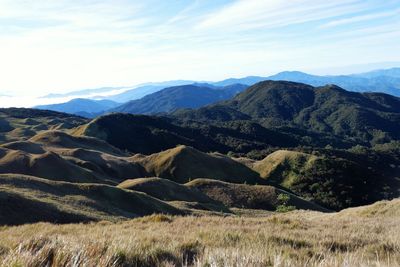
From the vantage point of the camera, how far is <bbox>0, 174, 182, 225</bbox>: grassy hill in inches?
963

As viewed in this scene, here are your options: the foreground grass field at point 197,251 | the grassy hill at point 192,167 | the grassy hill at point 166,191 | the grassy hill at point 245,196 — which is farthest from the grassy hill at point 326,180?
the foreground grass field at point 197,251

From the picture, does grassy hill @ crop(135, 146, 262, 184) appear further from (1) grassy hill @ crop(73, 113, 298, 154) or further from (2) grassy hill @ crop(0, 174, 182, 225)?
(1) grassy hill @ crop(73, 113, 298, 154)

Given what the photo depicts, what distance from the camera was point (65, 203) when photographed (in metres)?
29.1

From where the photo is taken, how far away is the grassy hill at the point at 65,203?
2445cm

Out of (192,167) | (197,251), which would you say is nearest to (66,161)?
(192,167)

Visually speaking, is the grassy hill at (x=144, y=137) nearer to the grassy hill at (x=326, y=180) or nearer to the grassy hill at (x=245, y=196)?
the grassy hill at (x=326, y=180)

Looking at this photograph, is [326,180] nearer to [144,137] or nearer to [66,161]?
[66,161]

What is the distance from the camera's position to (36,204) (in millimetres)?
25734

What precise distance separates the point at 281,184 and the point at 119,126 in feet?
296

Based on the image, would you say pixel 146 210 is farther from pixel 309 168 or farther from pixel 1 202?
pixel 309 168

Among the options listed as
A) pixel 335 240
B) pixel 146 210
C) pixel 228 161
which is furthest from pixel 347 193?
pixel 335 240

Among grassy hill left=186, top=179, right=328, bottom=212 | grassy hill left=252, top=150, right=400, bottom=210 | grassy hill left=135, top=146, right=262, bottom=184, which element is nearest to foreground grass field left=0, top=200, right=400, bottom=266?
grassy hill left=186, top=179, right=328, bottom=212

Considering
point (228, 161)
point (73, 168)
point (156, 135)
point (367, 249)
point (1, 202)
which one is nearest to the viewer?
point (367, 249)

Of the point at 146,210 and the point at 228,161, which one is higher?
the point at 146,210
